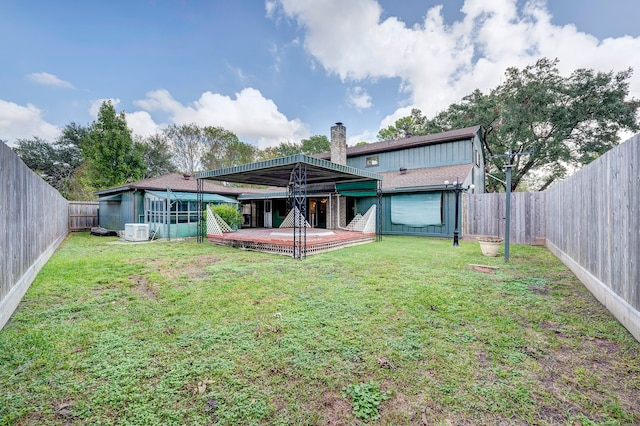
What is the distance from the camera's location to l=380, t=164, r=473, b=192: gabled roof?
11.4 meters

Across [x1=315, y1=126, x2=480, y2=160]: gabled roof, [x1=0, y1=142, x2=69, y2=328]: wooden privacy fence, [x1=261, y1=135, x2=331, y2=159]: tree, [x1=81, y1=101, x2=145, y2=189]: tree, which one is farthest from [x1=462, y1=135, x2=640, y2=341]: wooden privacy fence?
[x1=261, y1=135, x2=331, y2=159]: tree

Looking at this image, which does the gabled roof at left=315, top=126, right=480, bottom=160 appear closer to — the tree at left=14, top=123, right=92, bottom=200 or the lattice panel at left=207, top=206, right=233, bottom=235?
the lattice panel at left=207, top=206, right=233, bottom=235

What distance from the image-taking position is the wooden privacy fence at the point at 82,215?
14906 mm

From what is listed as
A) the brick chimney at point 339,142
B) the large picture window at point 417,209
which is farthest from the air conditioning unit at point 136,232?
the large picture window at point 417,209

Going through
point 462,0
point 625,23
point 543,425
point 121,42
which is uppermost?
point 462,0

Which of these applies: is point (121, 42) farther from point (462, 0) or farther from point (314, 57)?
point (462, 0)

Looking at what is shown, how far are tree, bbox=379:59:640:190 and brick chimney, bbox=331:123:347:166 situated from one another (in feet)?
27.6

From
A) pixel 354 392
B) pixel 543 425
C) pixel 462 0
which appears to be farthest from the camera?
pixel 462 0

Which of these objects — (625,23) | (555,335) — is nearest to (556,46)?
(625,23)

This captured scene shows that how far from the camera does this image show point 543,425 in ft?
5.42

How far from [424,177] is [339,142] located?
5.05m

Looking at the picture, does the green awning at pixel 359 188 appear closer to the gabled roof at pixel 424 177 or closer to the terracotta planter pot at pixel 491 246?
the gabled roof at pixel 424 177

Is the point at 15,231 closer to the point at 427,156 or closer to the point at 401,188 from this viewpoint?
the point at 401,188

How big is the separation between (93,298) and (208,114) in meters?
23.1
